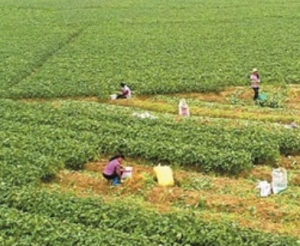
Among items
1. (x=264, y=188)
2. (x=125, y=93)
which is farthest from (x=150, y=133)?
(x=125, y=93)

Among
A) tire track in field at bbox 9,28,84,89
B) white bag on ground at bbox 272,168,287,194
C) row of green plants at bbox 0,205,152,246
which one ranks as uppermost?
tire track in field at bbox 9,28,84,89

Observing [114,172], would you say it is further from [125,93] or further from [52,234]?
[125,93]

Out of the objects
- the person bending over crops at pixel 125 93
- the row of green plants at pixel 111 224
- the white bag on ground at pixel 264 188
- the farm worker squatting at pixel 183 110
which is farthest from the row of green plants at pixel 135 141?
the person bending over crops at pixel 125 93

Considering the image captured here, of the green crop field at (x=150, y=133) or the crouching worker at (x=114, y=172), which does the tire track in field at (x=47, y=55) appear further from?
the crouching worker at (x=114, y=172)

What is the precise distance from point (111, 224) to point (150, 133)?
6512 millimetres

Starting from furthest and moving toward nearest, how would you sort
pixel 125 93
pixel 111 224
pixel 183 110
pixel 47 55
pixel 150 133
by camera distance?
pixel 47 55 < pixel 125 93 < pixel 183 110 < pixel 150 133 < pixel 111 224

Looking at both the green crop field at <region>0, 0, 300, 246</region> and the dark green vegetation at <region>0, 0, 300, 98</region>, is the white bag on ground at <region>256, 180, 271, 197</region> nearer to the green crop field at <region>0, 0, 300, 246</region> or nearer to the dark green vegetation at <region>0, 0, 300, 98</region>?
the green crop field at <region>0, 0, 300, 246</region>

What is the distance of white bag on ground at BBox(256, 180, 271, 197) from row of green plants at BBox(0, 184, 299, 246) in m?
2.57

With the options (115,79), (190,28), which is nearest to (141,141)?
(115,79)

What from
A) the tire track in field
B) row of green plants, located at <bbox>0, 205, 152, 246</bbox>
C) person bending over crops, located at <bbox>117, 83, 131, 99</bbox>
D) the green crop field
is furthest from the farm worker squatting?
row of green plants, located at <bbox>0, 205, 152, 246</bbox>

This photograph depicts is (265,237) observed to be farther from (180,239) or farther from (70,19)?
(70,19)

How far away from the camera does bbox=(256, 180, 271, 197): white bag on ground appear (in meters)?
18.0

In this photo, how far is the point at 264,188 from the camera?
18.2 meters

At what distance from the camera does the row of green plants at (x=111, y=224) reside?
15.1 meters
